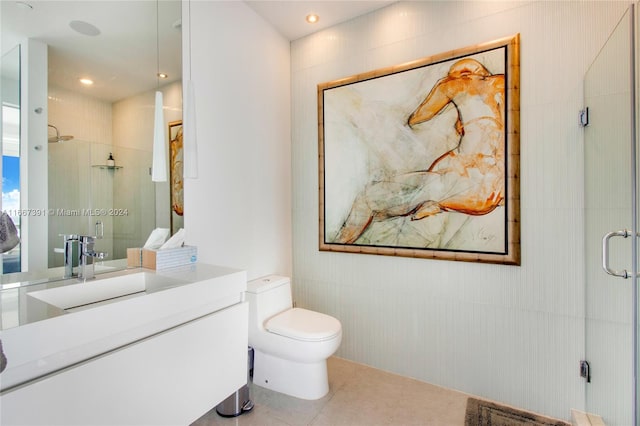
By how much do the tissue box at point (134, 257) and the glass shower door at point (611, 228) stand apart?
7.12ft

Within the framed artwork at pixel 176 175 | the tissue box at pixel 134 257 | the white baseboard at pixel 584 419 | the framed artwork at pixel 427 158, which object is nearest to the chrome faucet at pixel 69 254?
the tissue box at pixel 134 257

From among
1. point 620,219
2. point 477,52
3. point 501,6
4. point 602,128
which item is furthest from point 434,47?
point 620,219

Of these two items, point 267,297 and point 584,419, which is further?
point 267,297

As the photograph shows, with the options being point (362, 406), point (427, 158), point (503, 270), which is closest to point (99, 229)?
point (362, 406)

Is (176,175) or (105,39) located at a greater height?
(105,39)

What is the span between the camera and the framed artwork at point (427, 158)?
5.97 ft

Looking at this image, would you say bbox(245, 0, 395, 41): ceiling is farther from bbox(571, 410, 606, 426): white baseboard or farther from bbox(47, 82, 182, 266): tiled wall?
bbox(571, 410, 606, 426): white baseboard

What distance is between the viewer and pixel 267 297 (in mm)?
2096

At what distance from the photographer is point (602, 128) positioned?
144 centimetres

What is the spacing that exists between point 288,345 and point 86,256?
1166 mm

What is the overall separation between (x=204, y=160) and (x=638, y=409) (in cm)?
231

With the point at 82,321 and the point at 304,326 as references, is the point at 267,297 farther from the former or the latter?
the point at 82,321

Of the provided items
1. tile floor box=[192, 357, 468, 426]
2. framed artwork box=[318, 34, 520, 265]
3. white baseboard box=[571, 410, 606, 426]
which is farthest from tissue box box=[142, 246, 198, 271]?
white baseboard box=[571, 410, 606, 426]

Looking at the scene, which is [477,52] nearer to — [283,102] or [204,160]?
[283,102]
